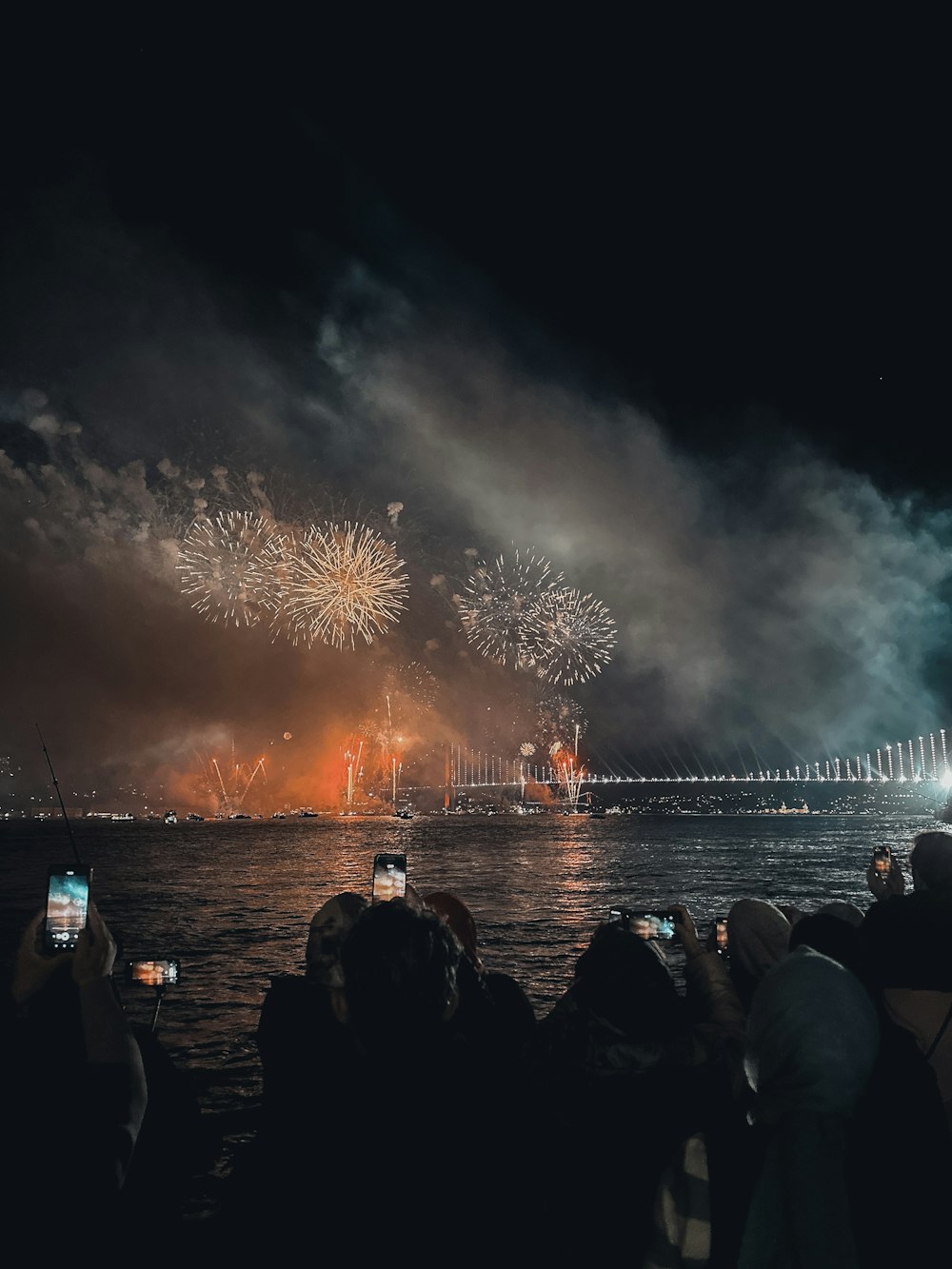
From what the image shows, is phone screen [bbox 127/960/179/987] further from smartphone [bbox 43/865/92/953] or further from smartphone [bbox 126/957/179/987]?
smartphone [bbox 43/865/92/953]

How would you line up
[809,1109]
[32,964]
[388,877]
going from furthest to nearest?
1. [388,877]
2. [32,964]
3. [809,1109]

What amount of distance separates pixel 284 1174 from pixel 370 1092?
3.10 feet

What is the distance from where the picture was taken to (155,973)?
4.61m

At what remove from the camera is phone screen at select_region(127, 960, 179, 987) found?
180 inches

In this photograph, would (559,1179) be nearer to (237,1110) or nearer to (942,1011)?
(942,1011)

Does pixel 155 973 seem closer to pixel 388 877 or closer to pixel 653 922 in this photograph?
pixel 388 877

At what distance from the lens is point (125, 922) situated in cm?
2845

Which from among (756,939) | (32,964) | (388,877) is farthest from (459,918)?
(32,964)

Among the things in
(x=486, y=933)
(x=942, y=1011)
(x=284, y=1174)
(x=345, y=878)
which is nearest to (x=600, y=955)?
(x=942, y=1011)

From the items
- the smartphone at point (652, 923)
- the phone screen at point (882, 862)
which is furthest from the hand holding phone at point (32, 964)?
the phone screen at point (882, 862)

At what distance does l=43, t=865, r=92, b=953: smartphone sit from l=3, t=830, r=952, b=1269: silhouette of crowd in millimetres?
74

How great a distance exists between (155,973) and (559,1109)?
282cm

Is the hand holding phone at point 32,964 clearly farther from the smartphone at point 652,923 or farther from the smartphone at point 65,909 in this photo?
the smartphone at point 652,923

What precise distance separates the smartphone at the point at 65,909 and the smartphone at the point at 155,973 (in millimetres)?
678
